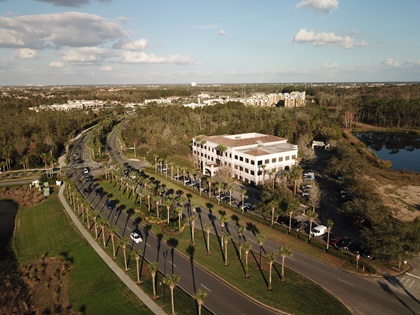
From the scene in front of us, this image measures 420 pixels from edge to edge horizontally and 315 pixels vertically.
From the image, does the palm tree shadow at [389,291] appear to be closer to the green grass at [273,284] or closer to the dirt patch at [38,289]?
the green grass at [273,284]

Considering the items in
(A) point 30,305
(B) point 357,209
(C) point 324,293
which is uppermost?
(B) point 357,209

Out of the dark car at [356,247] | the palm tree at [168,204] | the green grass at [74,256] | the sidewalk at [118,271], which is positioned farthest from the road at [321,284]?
the palm tree at [168,204]

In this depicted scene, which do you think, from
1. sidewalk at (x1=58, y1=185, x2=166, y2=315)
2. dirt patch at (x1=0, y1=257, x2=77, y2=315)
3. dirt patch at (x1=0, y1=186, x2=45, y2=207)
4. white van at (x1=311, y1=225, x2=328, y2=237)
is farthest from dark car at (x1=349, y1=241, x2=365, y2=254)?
dirt patch at (x1=0, y1=186, x2=45, y2=207)

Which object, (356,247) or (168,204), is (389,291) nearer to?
(356,247)

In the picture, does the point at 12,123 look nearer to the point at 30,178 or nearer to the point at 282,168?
the point at 30,178

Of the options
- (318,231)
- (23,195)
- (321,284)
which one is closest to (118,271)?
(321,284)

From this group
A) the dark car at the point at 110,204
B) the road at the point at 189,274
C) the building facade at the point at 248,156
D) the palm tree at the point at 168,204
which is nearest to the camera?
the road at the point at 189,274

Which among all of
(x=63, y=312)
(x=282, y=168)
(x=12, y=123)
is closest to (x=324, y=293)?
(x=63, y=312)

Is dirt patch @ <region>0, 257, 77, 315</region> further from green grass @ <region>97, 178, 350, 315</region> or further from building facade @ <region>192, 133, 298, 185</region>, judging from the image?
building facade @ <region>192, 133, 298, 185</region>
